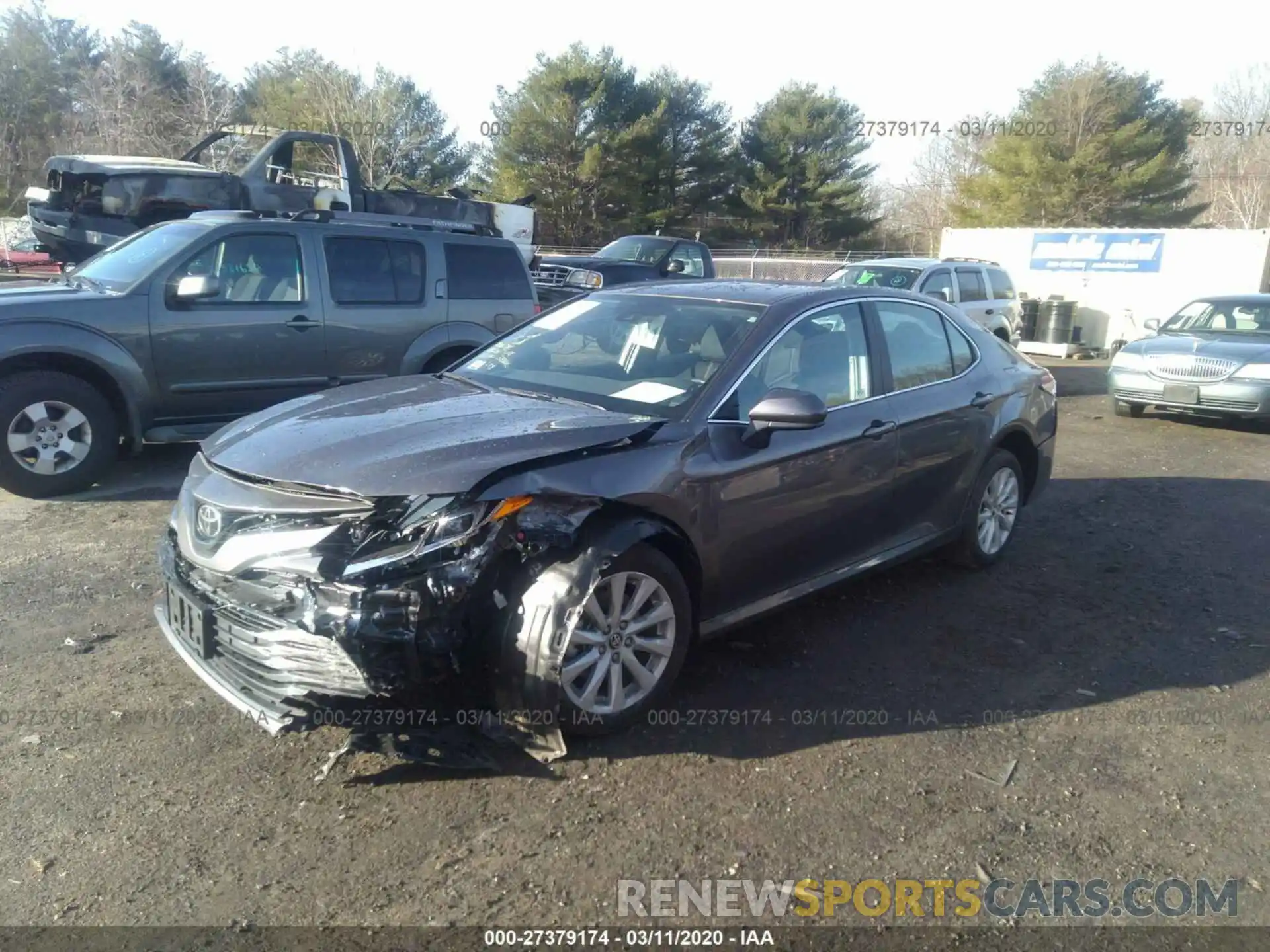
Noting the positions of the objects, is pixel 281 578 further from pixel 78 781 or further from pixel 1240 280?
pixel 1240 280

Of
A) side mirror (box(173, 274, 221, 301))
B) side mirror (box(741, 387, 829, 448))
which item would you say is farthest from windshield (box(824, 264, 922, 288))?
side mirror (box(741, 387, 829, 448))

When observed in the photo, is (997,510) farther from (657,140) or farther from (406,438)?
(657,140)

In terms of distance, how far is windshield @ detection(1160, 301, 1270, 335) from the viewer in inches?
468

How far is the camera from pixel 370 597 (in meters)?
3.26

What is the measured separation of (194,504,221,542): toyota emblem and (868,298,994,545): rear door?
10.0 ft

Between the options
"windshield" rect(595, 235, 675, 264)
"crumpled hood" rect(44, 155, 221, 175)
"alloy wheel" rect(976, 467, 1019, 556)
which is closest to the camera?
"alloy wheel" rect(976, 467, 1019, 556)

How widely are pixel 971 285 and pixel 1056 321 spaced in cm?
703

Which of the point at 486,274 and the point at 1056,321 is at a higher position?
the point at 486,274

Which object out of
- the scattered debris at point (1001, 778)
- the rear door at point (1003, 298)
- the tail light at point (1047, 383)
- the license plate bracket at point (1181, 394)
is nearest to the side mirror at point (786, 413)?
the scattered debris at point (1001, 778)

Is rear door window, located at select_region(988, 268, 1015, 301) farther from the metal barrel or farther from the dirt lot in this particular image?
the dirt lot

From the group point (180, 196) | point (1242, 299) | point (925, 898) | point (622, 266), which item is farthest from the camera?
point (622, 266)

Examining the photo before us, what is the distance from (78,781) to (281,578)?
0.99 metres

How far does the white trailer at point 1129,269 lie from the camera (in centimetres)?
2003

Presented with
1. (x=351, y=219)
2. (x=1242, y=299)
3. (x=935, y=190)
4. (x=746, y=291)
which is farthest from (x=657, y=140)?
(x=746, y=291)
